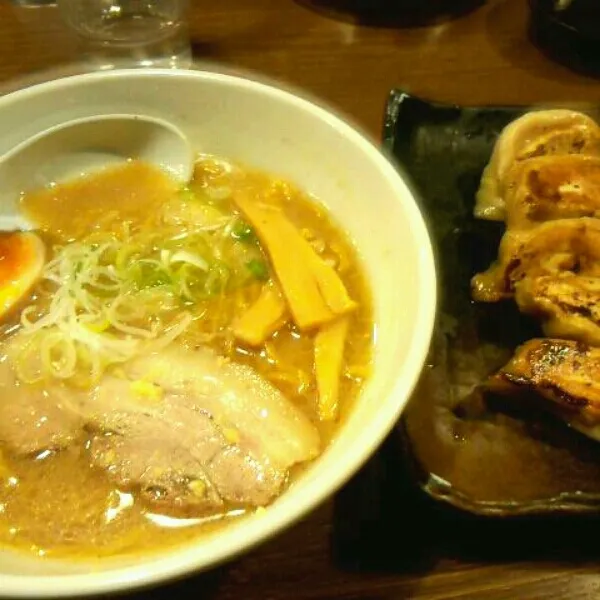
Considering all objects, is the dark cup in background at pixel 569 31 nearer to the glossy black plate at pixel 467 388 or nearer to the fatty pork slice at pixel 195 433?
the glossy black plate at pixel 467 388

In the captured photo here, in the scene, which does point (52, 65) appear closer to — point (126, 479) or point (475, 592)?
point (126, 479)

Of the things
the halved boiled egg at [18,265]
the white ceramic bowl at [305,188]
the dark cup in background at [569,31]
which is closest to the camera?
the white ceramic bowl at [305,188]

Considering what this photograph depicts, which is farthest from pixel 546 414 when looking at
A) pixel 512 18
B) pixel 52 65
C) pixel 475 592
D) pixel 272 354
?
pixel 52 65

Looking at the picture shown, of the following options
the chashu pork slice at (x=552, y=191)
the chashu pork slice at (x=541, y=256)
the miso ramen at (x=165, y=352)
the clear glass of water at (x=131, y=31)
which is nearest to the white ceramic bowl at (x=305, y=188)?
the miso ramen at (x=165, y=352)

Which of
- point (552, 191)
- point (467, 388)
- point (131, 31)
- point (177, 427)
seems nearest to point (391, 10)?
point (131, 31)

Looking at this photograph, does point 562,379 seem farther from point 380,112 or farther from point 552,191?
point 380,112

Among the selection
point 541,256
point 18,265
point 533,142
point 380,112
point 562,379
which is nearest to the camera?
point 18,265
